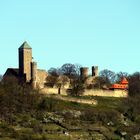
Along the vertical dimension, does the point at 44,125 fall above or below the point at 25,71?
below

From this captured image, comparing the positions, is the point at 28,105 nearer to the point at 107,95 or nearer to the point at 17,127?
the point at 17,127

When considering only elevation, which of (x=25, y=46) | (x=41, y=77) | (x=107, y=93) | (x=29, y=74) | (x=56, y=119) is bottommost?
(x=56, y=119)

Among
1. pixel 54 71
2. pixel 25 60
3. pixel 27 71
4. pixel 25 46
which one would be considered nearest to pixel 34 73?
pixel 27 71

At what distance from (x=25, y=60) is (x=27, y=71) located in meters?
1.70

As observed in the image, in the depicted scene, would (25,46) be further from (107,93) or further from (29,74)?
(107,93)

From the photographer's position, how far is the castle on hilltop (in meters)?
95.1

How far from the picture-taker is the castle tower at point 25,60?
315 feet

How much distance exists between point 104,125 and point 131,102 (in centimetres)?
1337

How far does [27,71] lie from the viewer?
9600cm

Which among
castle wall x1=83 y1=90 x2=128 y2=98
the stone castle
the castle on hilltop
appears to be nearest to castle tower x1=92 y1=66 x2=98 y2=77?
castle wall x1=83 y1=90 x2=128 y2=98

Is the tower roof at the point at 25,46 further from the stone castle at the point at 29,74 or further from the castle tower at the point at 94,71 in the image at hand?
the castle tower at the point at 94,71

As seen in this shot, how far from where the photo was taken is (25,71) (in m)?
96.1

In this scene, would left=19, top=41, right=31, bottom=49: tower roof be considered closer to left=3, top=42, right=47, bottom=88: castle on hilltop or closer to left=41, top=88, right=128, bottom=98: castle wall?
left=3, top=42, right=47, bottom=88: castle on hilltop

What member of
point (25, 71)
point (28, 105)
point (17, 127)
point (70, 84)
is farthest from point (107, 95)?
point (17, 127)
